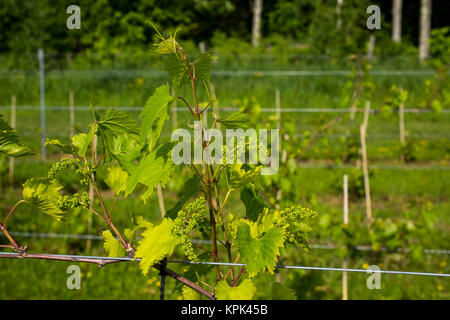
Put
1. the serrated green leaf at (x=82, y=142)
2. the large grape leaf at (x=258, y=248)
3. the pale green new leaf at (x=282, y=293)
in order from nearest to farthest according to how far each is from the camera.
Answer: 1. the large grape leaf at (x=258, y=248)
2. the serrated green leaf at (x=82, y=142)
3. the pale green new leaf at (x=282, y=293)

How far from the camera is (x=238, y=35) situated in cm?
1817

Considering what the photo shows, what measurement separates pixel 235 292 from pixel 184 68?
0.43 meters

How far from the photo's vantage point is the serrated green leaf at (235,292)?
855 millimetres

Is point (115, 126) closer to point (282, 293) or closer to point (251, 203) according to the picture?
point (251, 203)

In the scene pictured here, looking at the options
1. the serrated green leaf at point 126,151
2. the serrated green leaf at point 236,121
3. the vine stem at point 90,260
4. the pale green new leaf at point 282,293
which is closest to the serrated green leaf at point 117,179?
the serrated green leaf at point 126,151

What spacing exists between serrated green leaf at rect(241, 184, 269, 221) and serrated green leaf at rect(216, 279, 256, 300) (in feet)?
0.56

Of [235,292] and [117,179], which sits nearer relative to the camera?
[235,292]

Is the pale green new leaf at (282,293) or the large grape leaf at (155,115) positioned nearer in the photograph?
the large grape leaf at (155,115)

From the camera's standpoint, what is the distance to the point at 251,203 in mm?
1020

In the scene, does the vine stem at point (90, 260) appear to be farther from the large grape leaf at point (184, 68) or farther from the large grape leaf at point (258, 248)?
the large grape leaf at point (184, 68)

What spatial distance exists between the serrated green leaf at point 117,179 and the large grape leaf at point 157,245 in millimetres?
178

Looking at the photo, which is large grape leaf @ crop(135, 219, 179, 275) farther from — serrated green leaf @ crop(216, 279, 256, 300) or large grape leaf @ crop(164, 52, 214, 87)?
large grape leaf @ crop(164, 52, 214, 87)

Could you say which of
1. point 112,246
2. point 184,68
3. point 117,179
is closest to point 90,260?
point 112,246

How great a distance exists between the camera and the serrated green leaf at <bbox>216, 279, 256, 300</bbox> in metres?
0.86
